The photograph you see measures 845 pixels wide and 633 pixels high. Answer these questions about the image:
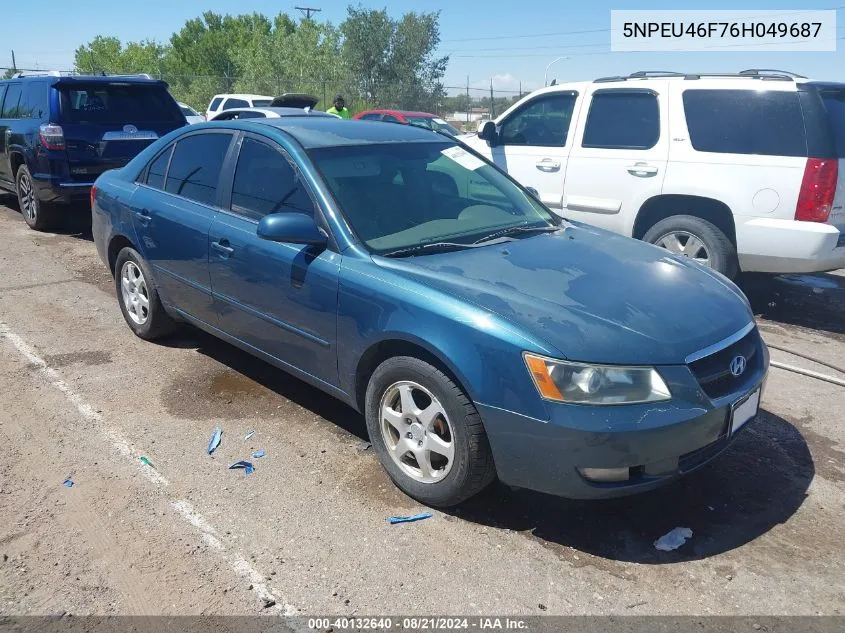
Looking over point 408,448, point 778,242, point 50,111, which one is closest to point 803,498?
point 408,448

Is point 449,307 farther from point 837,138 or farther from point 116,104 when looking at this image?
point 116,104

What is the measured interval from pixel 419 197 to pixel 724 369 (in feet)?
5.96

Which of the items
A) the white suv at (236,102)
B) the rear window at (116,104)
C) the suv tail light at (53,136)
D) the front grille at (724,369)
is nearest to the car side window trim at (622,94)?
the front grille at (724,369)

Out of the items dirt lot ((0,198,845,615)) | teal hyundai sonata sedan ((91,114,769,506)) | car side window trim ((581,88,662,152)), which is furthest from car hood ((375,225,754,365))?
car side window trim ((581,88,662,152))

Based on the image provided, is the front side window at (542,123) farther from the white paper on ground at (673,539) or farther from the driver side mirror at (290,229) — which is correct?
the white paper on ground at (673,539)

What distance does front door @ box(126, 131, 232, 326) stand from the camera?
14.7ft

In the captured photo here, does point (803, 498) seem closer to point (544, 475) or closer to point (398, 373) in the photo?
point (544, 475)

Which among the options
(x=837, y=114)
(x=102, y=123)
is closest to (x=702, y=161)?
(x=837, y=114)

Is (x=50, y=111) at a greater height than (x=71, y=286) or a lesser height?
greater

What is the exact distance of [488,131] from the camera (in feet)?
25.0

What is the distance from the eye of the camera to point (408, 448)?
3.37 metres

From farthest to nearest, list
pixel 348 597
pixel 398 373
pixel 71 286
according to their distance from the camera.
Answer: pixel 71 286, pixel 398 373, pixel 348 597

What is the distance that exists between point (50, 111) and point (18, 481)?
6445 mm

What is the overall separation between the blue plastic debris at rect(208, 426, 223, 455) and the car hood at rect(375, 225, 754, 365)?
1.42 meters
